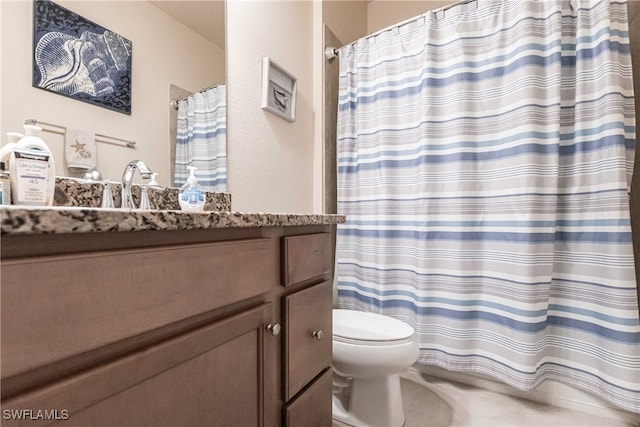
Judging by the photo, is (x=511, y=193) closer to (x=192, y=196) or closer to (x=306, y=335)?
(x=306, y=335)

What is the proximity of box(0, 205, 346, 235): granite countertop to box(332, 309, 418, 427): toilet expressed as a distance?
0.78 m

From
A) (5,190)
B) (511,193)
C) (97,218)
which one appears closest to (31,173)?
(5,190)

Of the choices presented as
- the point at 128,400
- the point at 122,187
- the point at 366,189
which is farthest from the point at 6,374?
the point at 366,189

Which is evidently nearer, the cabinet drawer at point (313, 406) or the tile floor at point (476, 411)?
the cabinet drawer at point (313, 406)

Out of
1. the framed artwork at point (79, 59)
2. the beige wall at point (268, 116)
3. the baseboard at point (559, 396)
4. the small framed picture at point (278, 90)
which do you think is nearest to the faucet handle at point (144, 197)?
the framed artwork at point (79, 59)

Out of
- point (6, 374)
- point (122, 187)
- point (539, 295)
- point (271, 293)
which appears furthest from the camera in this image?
point (539, 295)

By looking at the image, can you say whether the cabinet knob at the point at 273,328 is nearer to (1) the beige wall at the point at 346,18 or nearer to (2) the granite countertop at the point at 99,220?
(2) the granite countertop at the point at 99,220

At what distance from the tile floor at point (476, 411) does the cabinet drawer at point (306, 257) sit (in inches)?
32.9

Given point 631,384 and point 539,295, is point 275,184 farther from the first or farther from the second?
point 631,384

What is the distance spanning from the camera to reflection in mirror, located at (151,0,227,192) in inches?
43.1

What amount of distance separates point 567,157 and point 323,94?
1253mm

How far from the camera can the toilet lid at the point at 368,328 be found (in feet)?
3.78

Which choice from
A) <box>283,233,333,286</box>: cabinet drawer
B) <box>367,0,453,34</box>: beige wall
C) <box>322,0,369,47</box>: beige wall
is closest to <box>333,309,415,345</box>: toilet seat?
<box>283,233,333,286</box>: cabinet drawer

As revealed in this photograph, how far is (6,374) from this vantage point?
11.6 inches
